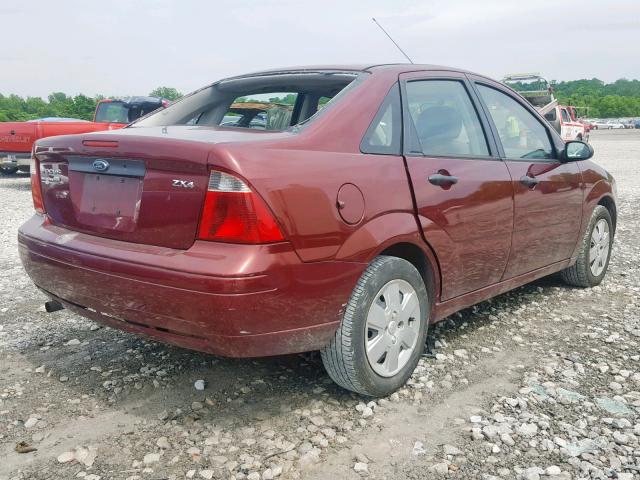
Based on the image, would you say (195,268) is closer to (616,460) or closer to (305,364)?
(305,364)

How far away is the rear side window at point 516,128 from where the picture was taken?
4.00m

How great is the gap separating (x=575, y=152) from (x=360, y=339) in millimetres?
2534

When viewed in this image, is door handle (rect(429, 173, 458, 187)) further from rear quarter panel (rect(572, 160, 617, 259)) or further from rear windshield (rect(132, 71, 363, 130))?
rear quarter panel (rect(572, 160, 617, 259))

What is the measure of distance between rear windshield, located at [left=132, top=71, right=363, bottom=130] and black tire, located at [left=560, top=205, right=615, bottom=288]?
2.63m

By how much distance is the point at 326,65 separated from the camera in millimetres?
→ 3654

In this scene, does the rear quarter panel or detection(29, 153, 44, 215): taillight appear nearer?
detection(29, 153, 44, 215): taillight

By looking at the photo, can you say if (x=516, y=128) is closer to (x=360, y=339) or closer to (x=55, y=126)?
(x=360, y=339)

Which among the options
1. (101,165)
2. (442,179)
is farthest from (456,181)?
(101,165)

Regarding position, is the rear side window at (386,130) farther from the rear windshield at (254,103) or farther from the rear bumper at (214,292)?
the rear bumper at (214,292)

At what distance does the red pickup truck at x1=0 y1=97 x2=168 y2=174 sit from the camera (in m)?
11.9

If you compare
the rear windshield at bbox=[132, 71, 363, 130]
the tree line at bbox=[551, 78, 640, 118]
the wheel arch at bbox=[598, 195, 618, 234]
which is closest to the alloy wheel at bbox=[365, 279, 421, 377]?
the rear windshield at bbox=[132, 71, 363, 130]

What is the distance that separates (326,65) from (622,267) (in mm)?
3904

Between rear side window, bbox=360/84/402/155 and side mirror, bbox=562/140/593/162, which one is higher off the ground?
rear side window, bbox=360/84/402/155

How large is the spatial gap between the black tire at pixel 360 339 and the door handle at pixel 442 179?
47 cm
